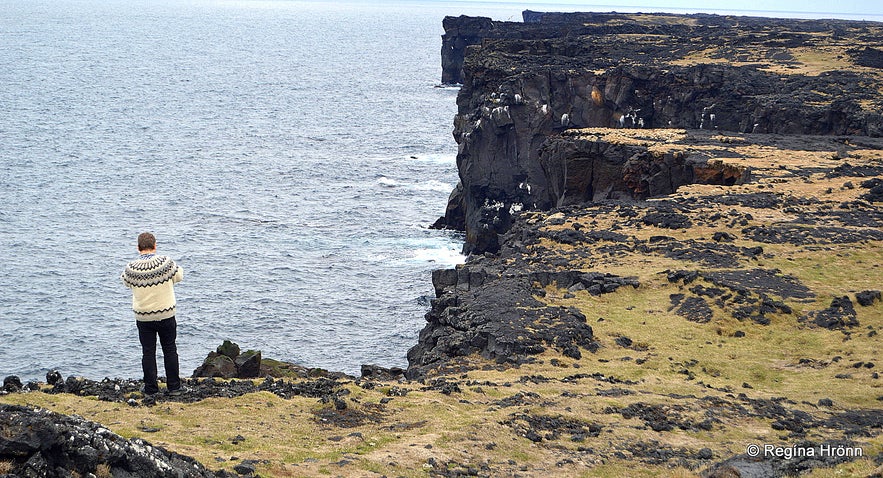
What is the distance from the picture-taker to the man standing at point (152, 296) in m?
21.0

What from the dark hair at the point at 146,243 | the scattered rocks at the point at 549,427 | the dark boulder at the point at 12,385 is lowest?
the scattered rocks at the point at 549,427

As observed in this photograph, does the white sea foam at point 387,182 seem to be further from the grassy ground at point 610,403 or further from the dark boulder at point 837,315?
the dark boulder at point 837,315

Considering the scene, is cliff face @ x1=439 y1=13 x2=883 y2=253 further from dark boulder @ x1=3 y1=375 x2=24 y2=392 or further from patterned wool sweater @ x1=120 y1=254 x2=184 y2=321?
dark boulder @ x1=3 y1=375 x2=24 y2=392

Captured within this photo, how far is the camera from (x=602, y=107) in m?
85.5

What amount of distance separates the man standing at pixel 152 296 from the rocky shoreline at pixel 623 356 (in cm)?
114

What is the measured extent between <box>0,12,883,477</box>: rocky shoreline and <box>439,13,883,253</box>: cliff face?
1.37 feet

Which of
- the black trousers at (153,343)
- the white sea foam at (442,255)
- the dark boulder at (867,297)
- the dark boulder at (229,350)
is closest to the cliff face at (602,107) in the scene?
the white sea foam at (442,255)

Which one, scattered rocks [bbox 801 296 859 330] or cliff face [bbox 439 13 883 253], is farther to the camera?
cliff face [bbox 439 13 883 253]

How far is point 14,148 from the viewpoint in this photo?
126812 mm

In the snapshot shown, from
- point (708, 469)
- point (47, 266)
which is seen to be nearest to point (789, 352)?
point (708, 469)

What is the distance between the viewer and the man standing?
21016 millimetres

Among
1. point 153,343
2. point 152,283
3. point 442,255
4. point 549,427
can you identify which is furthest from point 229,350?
point 442,255

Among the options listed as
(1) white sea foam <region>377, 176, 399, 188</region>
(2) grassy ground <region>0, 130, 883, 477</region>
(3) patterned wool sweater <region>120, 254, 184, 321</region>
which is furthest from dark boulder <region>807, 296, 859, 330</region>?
(1) white sea foam <region>377, 176, 399, 188</region>

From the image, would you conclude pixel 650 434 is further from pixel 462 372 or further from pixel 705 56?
pixel 705 56
